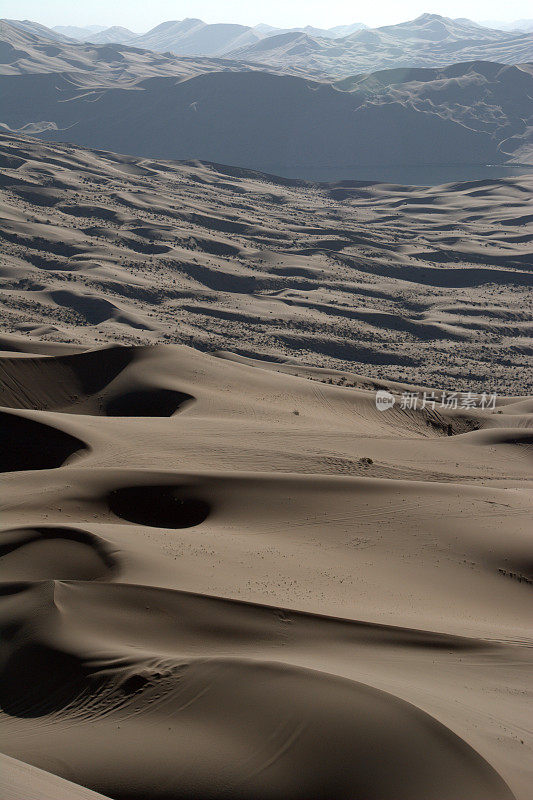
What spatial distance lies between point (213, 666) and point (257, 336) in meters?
26.2

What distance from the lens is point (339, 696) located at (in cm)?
601

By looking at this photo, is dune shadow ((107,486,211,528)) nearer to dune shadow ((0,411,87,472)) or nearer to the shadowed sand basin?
the shadowed sand basin

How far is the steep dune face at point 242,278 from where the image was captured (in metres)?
30.0

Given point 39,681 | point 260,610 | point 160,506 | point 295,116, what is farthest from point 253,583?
point 295,116

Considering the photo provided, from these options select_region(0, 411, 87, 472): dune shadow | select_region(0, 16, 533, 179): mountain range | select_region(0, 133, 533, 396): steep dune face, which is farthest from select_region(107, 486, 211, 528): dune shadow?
select_region(0, 16, 533, 179): mountain range

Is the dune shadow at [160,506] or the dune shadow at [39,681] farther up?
the dune shadow at [39,681]

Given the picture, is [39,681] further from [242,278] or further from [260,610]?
[242,278]

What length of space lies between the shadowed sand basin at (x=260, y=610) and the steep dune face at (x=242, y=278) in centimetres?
526

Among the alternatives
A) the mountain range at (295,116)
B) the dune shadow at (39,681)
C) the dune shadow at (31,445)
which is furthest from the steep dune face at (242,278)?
the mountain range at (295,116)

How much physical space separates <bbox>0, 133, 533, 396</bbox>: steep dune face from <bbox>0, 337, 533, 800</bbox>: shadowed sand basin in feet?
17.2

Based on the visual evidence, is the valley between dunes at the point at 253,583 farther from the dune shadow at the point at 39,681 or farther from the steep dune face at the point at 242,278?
the steep dune face at the point at 242,278

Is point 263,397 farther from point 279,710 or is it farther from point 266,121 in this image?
point 266,121

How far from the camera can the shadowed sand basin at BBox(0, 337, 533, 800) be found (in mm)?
5570

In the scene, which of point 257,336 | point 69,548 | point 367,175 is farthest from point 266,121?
point 69,548
